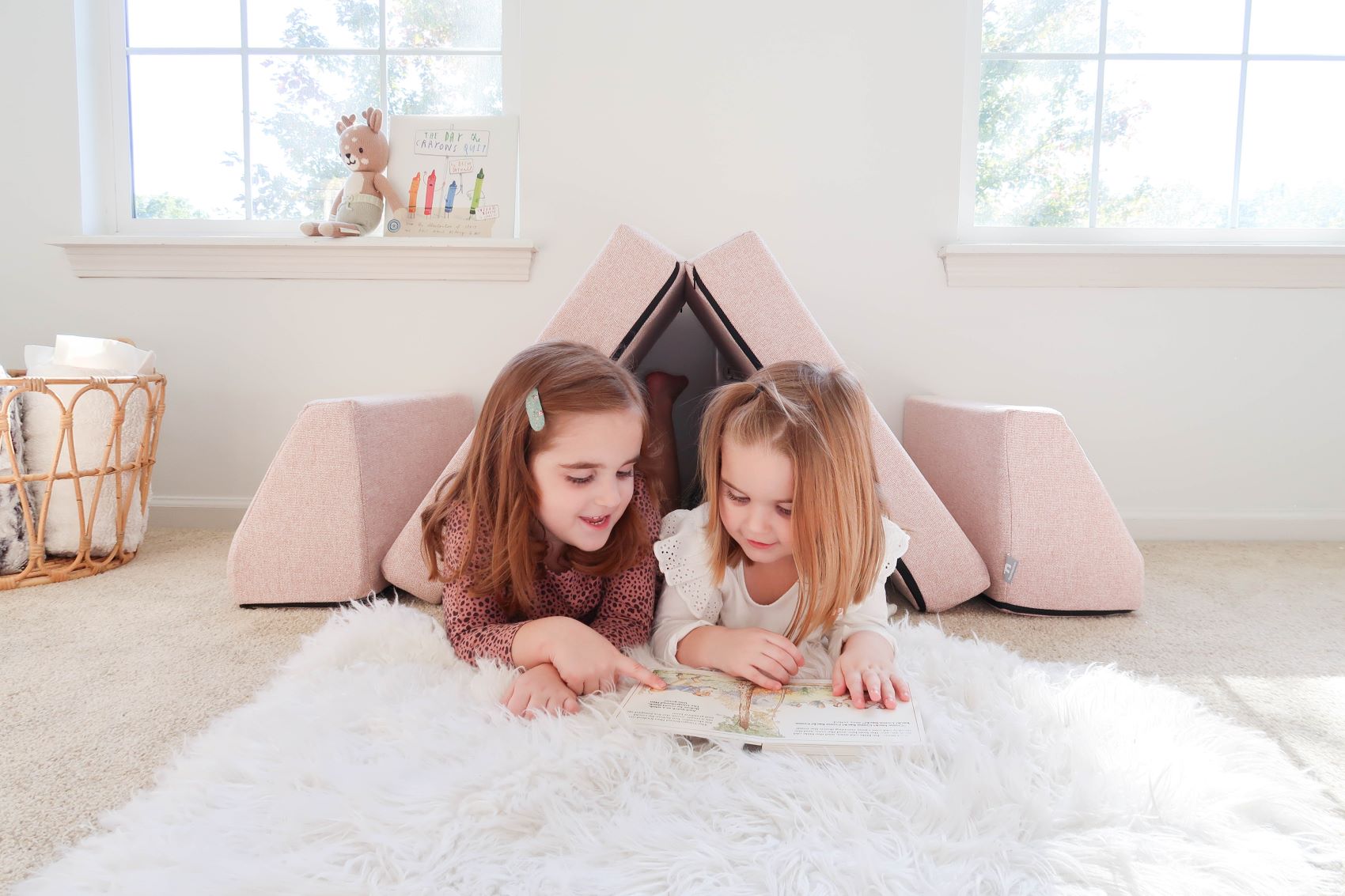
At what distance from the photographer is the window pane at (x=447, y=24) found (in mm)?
1981

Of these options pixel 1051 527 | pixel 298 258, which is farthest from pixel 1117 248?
pixel 298 258

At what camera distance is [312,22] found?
79.0 inches

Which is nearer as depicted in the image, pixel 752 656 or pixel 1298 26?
pixel 752 656

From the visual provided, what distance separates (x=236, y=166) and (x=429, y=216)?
0.59 metres

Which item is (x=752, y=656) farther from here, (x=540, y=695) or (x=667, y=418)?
(x=667, y=418)

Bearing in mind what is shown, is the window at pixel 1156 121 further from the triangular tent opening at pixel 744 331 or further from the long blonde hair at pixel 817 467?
the long blonde hair at pixel 817 467

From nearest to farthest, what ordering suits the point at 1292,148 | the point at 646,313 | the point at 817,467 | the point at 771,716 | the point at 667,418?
the point at 771,716 < the point at 817,467 < the point at 646,313 < the point at 667,418 < the point at 1292,148

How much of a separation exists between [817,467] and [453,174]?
1409mm

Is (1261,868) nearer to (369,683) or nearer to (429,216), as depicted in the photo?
(369,683)

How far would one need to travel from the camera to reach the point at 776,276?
1312mm

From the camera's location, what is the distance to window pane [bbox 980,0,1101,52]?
6.48 ft

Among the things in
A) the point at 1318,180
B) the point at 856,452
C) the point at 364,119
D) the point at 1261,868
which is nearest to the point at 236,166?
the point at 364,119

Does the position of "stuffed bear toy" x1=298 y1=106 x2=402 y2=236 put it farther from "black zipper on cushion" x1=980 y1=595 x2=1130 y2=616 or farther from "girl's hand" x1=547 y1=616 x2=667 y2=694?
"black zipper on cushion" x1=980 y1=595 x2=1130 y2=616

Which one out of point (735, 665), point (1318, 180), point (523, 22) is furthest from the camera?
point (1318, 180)
